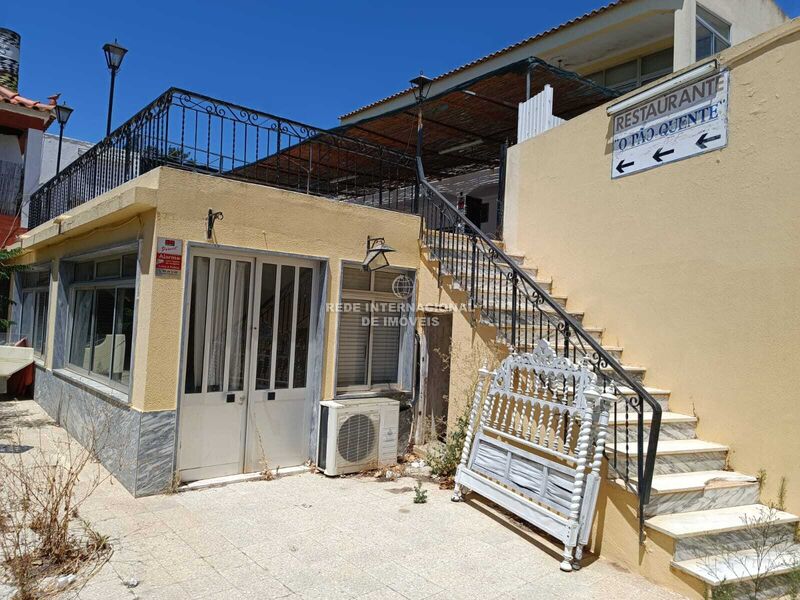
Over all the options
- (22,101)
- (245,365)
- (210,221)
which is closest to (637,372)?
(245,365)

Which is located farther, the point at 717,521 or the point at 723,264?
the point at 723,264

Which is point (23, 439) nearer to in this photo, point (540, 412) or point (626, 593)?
point (540, 412)

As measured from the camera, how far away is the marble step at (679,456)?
4.30 meters

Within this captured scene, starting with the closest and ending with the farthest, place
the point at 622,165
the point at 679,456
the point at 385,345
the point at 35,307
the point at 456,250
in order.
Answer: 1. the point at 679,456
2. the point at 622,165
3. the point at 385,345
4. the point at 456,250
5. the point at 35,307

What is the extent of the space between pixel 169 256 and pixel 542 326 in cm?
397

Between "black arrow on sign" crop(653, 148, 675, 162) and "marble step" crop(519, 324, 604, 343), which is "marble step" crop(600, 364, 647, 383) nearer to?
"marble step" crop(519, 324, 604, 343)

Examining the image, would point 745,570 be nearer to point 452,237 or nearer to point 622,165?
point 622,165

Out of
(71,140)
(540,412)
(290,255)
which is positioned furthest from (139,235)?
(71,140)

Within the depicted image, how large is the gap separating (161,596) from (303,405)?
290 cm

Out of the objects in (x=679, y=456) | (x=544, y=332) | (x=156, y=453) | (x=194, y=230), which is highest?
(x=194, y=230)

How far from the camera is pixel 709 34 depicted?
8.59 meters

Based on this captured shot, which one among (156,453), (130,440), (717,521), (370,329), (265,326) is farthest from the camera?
(370,329)

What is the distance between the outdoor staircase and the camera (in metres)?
3.61

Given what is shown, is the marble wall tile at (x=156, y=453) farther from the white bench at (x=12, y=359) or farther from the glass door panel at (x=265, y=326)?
the white bench at (x=12, y=359)
